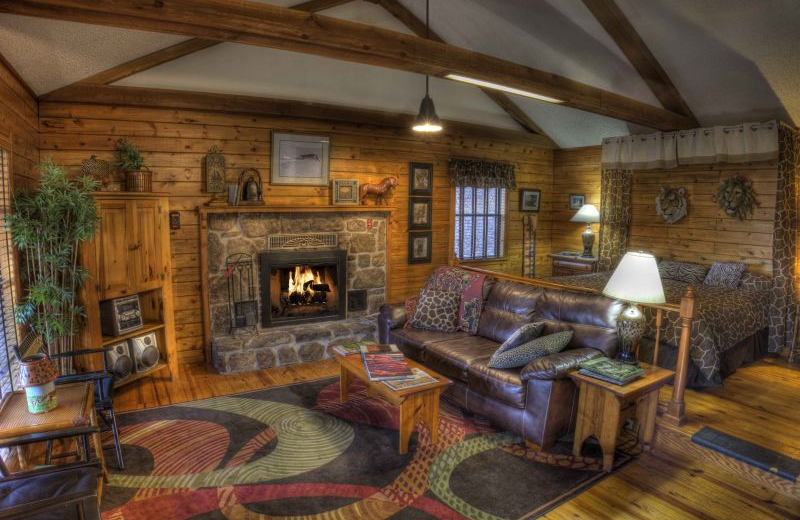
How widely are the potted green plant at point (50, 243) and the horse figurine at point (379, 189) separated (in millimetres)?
2696

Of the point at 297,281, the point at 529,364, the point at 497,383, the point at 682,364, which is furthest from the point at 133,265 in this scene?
the point at 682,364

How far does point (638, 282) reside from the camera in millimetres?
2918

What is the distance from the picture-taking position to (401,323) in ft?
14.1

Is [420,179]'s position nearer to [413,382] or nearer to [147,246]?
[147,246]

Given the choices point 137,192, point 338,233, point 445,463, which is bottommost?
point 445,463

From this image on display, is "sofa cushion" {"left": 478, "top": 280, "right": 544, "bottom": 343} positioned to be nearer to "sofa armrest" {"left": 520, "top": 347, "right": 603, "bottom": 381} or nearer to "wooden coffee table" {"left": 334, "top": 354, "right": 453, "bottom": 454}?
"sofa armrest" {"left": 520, "top": 347, "right": 603, "bottom": 381}

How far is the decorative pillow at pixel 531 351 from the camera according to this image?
3.14 meters

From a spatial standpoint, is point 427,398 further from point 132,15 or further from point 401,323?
point 132,15

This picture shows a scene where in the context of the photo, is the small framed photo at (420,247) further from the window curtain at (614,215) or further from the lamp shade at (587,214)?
the window curtain at (614,215)

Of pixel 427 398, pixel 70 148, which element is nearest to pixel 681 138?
pixel 427 398

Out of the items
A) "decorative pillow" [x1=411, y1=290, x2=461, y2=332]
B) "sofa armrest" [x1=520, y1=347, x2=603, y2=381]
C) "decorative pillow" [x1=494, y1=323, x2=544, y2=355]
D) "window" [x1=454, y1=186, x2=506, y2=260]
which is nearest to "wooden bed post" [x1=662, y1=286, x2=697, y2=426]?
"sofa armrest" [x1=520, y1=347, x2=603, y2=381]

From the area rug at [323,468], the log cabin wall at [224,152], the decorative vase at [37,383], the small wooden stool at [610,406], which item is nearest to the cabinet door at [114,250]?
the log cabin wall at [224,152]

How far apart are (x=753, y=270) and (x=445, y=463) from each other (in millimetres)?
4441

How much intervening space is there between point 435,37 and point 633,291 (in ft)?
12.7
